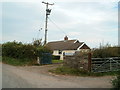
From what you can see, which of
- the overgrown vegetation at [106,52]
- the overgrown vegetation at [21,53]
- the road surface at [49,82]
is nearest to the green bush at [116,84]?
the road surface at [49,82]

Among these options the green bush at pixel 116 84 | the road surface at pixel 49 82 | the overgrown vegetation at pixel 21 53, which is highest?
the overgrown vegetation at pixel 21 53

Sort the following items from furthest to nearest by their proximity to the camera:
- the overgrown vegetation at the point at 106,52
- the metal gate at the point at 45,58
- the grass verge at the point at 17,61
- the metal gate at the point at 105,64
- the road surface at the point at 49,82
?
1. the metal gate at the point at 45,58
2. the grass verge at the point at 17,61
3. the overgrown vegetation at the point at 106,52
4. the metal gate at the point at 105,64
5. the road surface at the point at 49,82

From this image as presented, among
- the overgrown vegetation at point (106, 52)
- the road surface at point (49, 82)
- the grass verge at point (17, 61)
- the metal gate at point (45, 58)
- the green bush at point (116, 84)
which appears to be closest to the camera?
the green bush at point (116, 84)

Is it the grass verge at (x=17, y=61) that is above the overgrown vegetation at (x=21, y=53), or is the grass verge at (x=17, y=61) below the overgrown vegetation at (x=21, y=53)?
below

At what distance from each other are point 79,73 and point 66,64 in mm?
3549

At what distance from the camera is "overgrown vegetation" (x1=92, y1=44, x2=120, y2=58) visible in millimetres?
18344

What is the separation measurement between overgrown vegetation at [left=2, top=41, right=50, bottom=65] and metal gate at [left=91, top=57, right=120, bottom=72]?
31.7 ft

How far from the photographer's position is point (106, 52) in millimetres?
18578

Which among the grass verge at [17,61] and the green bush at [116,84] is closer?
the green bush at [116,84]

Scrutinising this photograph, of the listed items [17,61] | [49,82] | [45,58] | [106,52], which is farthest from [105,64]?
[17,61]

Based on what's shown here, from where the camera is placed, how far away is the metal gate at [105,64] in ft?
52.0

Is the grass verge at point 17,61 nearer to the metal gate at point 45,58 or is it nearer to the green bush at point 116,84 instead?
the metal gate at point 45,58

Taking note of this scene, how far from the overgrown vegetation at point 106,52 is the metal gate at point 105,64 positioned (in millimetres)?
1039

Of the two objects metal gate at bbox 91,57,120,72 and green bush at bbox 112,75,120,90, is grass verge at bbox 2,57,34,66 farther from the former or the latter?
green bush at bbox 112,75,120,90
